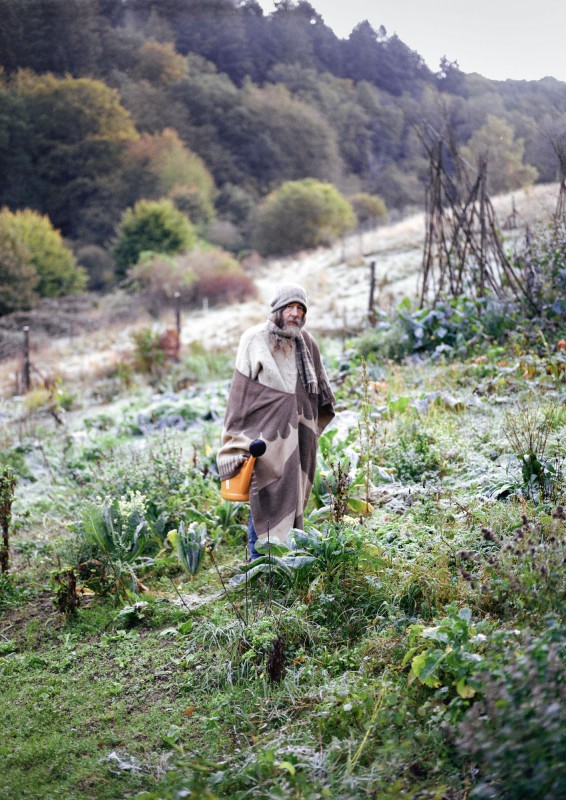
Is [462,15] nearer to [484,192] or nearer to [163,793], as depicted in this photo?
[484,192]

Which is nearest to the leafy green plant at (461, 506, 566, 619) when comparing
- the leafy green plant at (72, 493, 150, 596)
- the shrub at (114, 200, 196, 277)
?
the leafy green plant at (72, 493, 150, 596)

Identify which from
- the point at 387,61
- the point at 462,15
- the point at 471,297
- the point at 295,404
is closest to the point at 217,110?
the point at 387,61

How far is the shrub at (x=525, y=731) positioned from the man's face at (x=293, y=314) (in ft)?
7.92

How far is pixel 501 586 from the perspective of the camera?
286 centimetres

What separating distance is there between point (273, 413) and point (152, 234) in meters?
22.2

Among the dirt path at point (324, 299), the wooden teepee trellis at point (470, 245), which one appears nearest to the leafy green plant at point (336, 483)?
the wooden teepee trellis at point (470, 245)

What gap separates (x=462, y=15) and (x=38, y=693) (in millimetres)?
9603

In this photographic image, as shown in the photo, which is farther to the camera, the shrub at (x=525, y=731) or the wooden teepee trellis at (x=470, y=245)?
the wooden teepee trellis at (x=470, y=245)

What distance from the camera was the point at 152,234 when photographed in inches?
999

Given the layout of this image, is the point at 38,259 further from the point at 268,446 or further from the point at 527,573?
the point at 527,573

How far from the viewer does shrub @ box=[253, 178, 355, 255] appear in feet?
94.6

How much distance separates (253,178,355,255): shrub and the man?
24.7m

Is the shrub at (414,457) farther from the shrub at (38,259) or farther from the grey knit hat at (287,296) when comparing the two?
the shrub at (38,259)

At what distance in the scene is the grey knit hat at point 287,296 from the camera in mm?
4207
